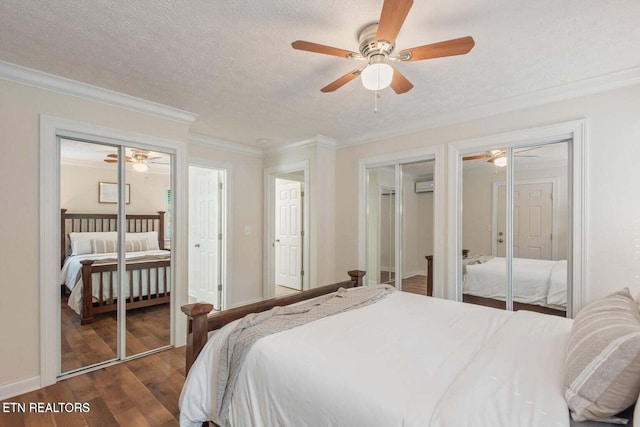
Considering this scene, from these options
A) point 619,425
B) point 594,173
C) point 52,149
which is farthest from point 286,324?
point 594,173

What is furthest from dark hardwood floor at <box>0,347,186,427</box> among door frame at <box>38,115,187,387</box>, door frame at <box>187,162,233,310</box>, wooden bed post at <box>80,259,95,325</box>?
door frame at <box>187,162,233,310</box>

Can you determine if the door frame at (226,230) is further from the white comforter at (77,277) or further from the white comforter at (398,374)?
the white comforter at (398,374)

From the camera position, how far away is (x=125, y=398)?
220 cm

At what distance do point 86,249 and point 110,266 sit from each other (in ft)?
0.79

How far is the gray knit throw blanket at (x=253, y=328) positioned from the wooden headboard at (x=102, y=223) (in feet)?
5.79

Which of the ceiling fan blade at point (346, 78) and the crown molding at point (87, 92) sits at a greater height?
the crown molding at point (87, 92)

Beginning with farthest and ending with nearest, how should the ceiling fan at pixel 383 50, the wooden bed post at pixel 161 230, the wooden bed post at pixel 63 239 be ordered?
the wooden bed post at pixel 161 230, the wooden bed post at pixel 63 239, the ceiling fan at pixel 383 50

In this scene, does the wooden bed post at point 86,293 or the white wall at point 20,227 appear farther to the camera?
the wooden bed post at point 86,293

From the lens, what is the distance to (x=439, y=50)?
1.58 metres

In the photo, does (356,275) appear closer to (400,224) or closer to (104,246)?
(400,224)

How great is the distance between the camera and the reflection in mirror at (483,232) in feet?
9.52

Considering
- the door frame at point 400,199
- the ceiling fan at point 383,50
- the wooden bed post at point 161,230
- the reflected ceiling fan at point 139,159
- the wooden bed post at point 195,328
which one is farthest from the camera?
the door frame at point 400,199

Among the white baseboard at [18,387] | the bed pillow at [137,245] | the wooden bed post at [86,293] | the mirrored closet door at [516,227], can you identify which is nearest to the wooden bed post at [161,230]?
the bed pillow at [137,245]

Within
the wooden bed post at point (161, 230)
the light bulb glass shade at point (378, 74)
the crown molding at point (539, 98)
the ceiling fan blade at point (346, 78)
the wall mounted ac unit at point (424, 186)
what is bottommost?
the wooden bed post at point (161, 230)
